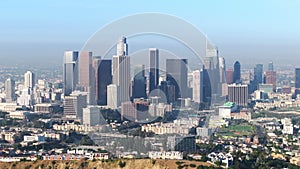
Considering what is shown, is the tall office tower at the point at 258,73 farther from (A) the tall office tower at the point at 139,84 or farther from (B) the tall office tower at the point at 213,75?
(A) the tall office tower at the point at 139,84

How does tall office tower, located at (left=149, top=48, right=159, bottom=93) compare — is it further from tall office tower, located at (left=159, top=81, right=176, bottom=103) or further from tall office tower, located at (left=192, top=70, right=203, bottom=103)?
tall office tower, located at (left=192, top=70, right=203, bottom=103)

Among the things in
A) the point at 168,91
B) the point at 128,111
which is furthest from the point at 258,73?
the point at 128,111

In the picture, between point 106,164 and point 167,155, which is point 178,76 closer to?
point 167,155

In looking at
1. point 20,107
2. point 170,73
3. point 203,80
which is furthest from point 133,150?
point 20,107

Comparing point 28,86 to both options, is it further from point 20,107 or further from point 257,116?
point 257,116

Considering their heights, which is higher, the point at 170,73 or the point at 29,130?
the point at 170,73

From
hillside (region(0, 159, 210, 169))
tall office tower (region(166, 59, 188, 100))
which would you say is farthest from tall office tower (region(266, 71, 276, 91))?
hillside (region(0, 159, 210, 169))
